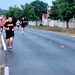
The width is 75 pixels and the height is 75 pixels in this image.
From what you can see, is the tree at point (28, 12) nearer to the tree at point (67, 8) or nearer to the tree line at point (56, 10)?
the tree line at point (56, 10)

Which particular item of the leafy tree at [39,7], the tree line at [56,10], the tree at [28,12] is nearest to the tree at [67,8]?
the tree line at [56,10]

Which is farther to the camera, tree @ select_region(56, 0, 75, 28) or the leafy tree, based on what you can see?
the leafy tree


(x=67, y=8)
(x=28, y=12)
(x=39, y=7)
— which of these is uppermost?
(x=67, y=8)

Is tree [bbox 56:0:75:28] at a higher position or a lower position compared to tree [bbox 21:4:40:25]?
higher

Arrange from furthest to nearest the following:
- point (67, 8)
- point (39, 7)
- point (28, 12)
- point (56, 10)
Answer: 1. point (39, 7)
2. point (28, 12)
3. point (56, 10)
4. point (67, 8)

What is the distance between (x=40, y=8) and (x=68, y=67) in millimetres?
132777

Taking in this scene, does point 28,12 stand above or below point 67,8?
below

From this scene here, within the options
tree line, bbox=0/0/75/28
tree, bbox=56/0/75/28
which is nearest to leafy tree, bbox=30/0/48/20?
tree line, bbox=0/0/75/28

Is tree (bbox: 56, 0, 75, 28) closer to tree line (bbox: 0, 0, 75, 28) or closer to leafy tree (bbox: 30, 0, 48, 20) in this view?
tree line (bbox: 0, 0, 75, 28)

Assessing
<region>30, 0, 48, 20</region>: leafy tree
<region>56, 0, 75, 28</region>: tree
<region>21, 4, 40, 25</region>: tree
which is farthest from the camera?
<region>30, 0, 48, 20</region>: leafy tree

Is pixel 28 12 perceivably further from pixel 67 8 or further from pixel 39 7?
pixel 67 8

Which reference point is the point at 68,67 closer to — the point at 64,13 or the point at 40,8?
the point at 64,13

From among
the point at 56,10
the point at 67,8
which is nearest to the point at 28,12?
the point at 56,10

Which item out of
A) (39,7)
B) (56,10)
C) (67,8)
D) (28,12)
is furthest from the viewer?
(39,7)
